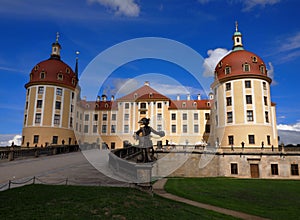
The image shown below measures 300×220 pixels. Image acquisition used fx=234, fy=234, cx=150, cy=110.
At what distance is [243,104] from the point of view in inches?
1448

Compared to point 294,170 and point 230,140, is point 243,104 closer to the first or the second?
point 230,140

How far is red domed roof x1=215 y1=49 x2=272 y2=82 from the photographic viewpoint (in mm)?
37562

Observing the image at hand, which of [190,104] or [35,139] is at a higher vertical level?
[190,104]

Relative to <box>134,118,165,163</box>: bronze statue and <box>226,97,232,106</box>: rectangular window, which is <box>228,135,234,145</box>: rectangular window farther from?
<box>134,118,165,163</box>: bronze statue

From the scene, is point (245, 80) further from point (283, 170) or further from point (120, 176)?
point (120, 176)

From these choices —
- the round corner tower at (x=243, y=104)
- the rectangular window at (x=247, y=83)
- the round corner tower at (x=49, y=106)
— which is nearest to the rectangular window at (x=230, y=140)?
the round corner tower at (x=243, y=104)

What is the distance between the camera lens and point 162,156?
114ft

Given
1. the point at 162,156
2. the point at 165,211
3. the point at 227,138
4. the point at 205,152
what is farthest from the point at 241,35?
the point at 165,211

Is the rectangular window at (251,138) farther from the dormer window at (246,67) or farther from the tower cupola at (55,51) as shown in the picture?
the tower cupola at (55,51)

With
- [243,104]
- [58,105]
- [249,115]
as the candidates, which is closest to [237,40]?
[243,104]

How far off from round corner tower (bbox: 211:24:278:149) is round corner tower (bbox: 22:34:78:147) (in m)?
26.4

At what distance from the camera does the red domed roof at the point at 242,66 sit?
37.6 m

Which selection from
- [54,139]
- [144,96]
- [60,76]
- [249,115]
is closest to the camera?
[249,115]

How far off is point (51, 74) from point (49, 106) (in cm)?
584
